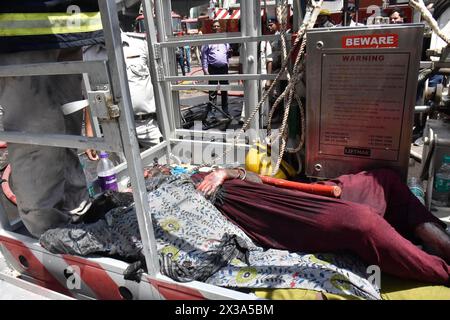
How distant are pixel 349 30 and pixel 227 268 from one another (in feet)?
4.82

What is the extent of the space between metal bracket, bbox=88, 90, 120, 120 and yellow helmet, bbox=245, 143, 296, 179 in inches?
53.3

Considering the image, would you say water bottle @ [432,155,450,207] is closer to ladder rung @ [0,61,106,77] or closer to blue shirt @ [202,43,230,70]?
ladder rung @ [0,61,106,77]

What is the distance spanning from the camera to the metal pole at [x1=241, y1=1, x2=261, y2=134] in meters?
3.19

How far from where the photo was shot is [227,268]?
69.0 inches

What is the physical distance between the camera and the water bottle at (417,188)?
217 cm

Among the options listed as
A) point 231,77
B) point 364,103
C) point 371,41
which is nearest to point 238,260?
point 364,103

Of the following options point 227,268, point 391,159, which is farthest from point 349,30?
point 227,268

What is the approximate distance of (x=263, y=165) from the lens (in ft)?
8.21

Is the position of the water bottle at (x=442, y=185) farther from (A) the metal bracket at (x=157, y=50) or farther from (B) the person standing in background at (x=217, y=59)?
(B) the person standing in background at (x=217, y=59)

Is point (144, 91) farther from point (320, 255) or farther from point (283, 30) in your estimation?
point (320, 255)

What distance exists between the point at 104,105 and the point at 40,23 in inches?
25.7

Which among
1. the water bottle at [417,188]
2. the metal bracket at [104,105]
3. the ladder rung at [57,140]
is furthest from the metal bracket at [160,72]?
the water bottle at [417,188]

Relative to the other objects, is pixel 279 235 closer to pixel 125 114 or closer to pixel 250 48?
pixel 125 114

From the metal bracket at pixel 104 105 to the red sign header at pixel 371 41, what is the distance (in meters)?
1.40
